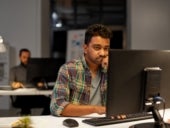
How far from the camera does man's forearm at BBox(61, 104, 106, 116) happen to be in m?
1.99

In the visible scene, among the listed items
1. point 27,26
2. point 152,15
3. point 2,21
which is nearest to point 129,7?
point 152,15

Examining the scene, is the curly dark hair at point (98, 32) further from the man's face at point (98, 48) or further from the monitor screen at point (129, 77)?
the monitor screen at point (129, 77)

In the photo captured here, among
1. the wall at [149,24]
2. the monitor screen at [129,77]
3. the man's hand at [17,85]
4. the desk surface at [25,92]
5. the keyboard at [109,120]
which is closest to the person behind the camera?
the monitor screen at [129,77]

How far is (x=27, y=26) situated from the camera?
20.9 ft

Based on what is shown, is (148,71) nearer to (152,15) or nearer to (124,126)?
(124,126)

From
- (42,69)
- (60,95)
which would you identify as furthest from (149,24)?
(60,95)

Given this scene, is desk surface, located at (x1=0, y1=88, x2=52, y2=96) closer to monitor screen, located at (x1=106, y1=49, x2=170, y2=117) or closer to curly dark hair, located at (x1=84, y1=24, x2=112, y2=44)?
curly dark hair, located at (x1=84, y1=24, x2=112, y2=44)

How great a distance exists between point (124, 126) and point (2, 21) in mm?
5134

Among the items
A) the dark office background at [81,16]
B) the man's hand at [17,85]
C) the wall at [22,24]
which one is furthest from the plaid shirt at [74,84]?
the dark office background at [81,16]

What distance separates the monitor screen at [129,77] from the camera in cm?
153

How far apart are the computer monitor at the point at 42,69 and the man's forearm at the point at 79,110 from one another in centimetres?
212

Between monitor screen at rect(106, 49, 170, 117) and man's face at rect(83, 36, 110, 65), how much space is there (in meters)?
0.45

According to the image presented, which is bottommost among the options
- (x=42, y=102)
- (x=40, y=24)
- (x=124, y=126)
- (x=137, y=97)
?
(x=42, y=102)

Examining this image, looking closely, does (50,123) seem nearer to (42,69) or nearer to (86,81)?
(86,81)
